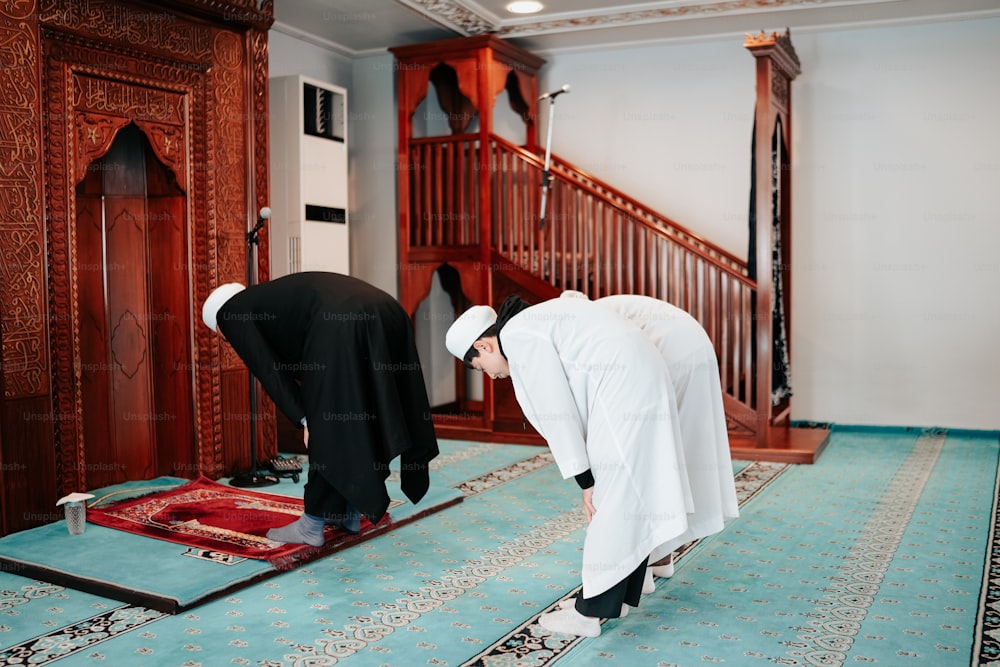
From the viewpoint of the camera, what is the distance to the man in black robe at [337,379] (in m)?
3.62

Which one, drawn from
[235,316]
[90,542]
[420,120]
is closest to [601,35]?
[420,120]

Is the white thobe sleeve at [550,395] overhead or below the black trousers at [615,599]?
overhead

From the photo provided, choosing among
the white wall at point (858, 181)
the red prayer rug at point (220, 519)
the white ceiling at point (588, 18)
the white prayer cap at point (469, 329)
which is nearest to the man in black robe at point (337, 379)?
Result: the red prayer rug at point (220, 519)

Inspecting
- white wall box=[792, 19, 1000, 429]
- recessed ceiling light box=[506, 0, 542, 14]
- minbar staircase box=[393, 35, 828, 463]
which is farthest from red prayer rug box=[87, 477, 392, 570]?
white wall box=[792, 19, 1000, 429]

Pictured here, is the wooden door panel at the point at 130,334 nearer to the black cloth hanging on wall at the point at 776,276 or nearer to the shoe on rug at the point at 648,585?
the shoe on rug at the point at 648,585

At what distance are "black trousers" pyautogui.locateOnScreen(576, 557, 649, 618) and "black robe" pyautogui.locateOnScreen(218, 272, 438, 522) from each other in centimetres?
105

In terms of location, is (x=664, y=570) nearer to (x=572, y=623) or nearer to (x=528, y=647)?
(x=572, y=623)

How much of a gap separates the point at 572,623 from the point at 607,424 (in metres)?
0.66

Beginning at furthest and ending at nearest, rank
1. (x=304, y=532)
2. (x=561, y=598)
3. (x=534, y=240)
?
(x=534, y=240), (x=304, y=532), (x=561, y=598)

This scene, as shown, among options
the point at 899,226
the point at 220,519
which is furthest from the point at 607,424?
the point at 899,226

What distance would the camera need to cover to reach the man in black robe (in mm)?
3623

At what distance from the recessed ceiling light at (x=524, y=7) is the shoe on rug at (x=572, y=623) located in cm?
431

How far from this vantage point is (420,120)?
7.37 meters

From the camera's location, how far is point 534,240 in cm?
633
